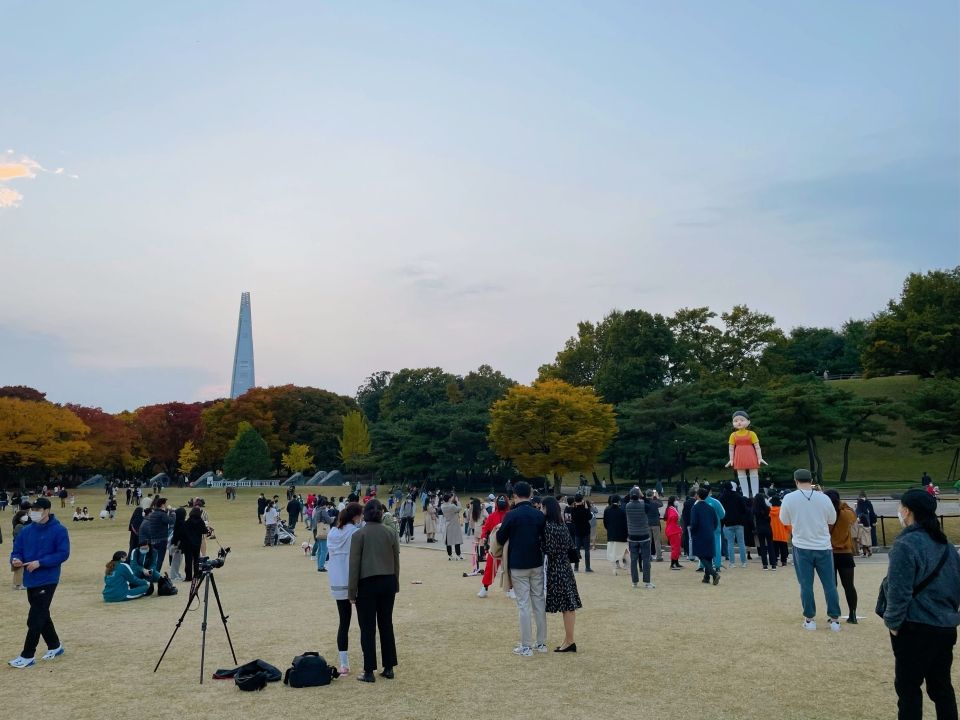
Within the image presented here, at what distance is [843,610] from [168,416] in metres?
83.2

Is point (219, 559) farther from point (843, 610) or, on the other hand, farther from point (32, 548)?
point (843, 610)

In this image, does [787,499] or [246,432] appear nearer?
[787,499]

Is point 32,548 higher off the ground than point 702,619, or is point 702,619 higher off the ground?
point 32,548

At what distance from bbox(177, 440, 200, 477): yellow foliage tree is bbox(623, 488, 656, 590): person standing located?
72.2 meters

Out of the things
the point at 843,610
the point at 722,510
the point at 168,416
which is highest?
the point at 168,416

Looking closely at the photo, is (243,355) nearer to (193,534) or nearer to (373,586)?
(193,534)

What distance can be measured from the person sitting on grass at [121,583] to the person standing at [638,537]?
874 cm

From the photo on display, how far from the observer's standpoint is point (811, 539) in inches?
337

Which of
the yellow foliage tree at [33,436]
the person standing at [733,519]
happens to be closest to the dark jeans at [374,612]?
the person standing at [733,519]

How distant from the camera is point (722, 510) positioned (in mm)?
14102

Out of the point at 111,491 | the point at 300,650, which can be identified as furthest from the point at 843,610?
the point at 111,491

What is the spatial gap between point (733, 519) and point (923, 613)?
36.3 feet

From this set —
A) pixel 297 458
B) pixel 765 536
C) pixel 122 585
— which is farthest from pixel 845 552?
pixel 297 458

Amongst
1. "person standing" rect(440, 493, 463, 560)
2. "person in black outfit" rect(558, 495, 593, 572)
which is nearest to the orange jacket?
"person in black outfit" rect(558, 495, 593, 572)
